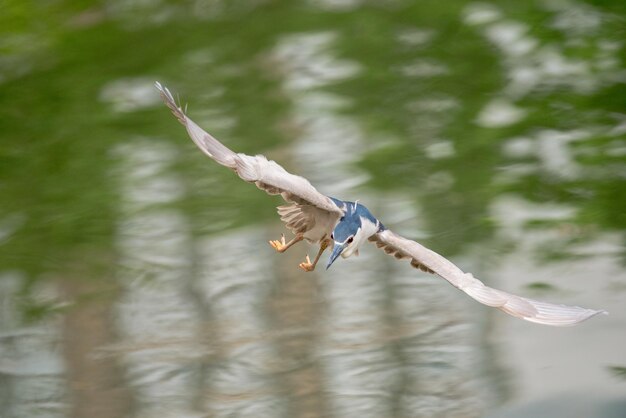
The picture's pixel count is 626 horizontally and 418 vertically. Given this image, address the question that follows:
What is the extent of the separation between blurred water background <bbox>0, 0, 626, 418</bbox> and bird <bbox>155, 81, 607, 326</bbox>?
104 inches

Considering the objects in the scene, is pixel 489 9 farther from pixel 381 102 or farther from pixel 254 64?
pixel 254 64

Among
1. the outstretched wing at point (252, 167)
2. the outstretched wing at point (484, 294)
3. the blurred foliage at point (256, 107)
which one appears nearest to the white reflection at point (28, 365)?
the blurred foliage at point (256, 107)

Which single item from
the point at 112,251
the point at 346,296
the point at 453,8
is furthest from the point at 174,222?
the point at 453,8

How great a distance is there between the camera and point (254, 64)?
8062 mm

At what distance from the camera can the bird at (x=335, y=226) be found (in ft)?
12.4

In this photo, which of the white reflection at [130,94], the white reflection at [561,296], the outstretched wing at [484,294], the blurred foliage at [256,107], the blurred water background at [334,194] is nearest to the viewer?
the outstretched wing at [484,294]

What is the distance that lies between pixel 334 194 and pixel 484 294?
3.18 meters

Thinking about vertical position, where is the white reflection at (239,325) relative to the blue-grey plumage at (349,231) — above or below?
below

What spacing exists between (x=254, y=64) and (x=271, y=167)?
4.33m

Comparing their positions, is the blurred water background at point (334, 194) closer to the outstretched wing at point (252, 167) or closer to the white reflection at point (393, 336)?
the white reflection at point (393, 336)

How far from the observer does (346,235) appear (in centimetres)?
396

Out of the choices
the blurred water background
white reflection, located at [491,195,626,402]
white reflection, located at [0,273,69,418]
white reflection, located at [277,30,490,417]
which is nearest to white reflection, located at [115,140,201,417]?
the blurred water background

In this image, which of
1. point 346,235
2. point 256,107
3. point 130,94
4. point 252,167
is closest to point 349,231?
point 346,235

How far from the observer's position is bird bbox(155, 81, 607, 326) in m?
3.79
